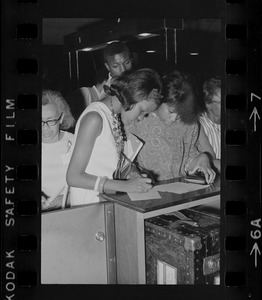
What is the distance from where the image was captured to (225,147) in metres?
1.40

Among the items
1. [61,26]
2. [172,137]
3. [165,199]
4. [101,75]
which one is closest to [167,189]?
[165,199]

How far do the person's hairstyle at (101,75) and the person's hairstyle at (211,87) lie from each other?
0.27 meters

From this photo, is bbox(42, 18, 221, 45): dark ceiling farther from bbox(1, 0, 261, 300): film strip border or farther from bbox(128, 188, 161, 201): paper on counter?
bbox(128, 188, 161, 201): paper on counter

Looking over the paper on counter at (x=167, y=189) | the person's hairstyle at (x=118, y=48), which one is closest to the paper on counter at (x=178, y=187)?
the paper on counter at (x=167, y=189)

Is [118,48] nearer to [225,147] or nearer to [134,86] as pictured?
[134,86]

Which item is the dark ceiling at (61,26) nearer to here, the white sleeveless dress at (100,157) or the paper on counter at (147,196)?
the white sleeveless dress at (100,157)

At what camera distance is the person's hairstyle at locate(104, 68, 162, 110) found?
1.40m

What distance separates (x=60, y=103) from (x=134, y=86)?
0.68ft

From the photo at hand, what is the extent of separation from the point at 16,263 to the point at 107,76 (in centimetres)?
57

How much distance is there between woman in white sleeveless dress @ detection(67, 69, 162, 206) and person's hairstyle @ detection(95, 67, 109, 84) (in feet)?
0.09

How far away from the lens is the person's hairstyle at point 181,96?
139cm

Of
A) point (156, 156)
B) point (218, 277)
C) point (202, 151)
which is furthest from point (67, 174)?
point (218, 277)

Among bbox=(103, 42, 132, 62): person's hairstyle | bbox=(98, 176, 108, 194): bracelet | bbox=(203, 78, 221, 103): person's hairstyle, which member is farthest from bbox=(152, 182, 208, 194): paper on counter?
bbox=(103, 42, 132, 62): person's hairstyle

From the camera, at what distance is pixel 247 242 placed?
1.40 meters
